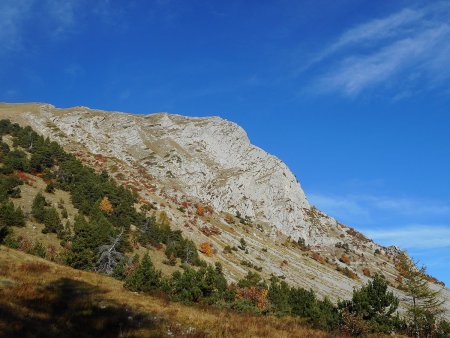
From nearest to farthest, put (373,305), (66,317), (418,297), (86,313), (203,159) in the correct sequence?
1. (66,317)
2. (86,313)
3. (373,305)
4. (418,297)
5. (203,159)

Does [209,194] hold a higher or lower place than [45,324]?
higher

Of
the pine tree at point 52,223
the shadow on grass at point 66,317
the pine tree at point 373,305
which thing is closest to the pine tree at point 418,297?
the pine tree at point 373,305

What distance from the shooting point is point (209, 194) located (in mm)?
138250

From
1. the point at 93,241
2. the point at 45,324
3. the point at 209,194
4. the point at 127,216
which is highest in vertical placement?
the point at 209,194

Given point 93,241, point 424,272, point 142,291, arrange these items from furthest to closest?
point 424,272 < point 93,241 < point 142,291

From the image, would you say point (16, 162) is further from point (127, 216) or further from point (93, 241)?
point (93, 241)

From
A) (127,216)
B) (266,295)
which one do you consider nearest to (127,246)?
(127,216)

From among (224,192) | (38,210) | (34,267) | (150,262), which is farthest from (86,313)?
(224,192)

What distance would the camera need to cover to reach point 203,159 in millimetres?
157000

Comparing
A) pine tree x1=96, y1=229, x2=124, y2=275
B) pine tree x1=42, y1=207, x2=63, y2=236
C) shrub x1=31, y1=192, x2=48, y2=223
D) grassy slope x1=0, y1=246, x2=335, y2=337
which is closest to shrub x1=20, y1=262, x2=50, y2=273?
grassy slope x1=0, y1=246, x2=335, y2=337

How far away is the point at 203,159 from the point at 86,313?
141 m

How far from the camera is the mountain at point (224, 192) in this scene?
10139 centimetres

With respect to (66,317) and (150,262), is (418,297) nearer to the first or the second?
(150,262)

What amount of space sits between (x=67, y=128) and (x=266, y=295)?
348 feet
